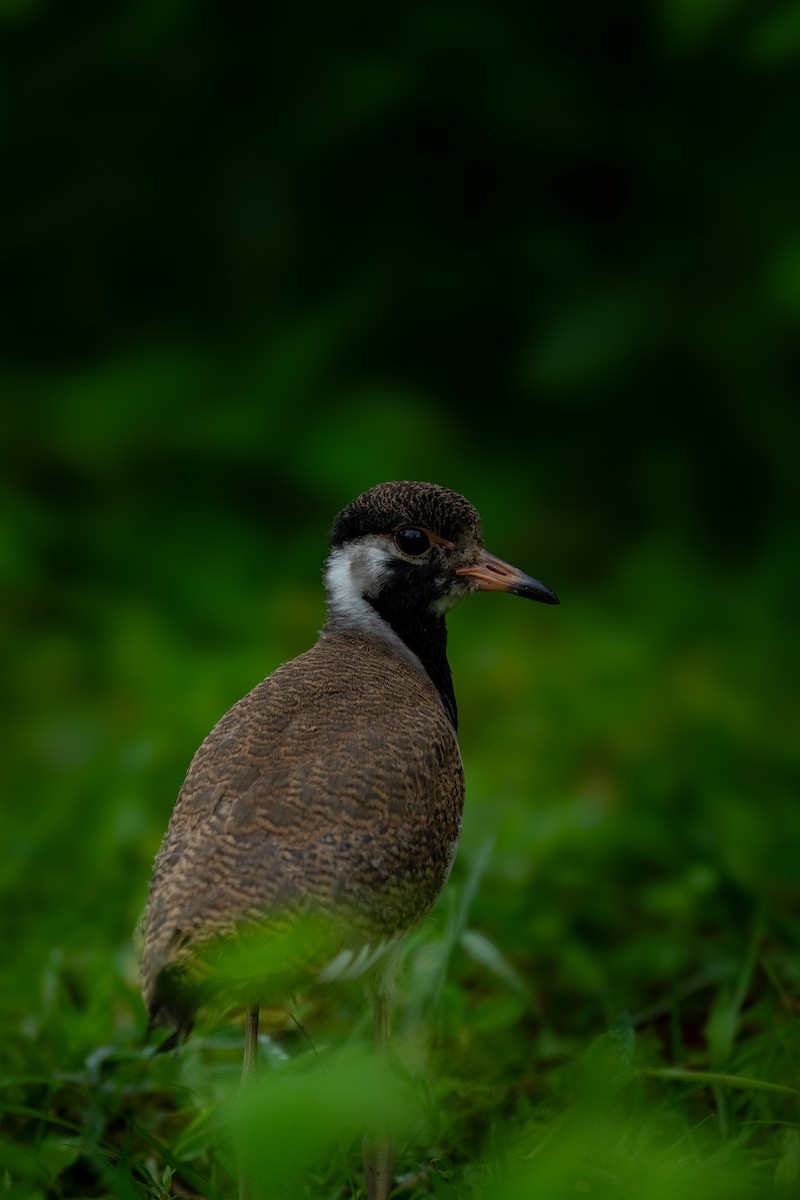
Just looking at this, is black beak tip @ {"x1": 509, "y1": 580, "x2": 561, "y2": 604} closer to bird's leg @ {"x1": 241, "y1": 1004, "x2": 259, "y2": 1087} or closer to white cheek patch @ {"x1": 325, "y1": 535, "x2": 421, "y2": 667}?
white cheek patch @ {"x1": 325, "y1": 535, "x2": 421, "y2": 667}

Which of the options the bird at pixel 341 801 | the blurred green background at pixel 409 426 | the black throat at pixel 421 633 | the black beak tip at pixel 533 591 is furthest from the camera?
the blurred green background at pixel 409 426

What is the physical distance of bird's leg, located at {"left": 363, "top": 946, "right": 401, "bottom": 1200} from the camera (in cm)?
339

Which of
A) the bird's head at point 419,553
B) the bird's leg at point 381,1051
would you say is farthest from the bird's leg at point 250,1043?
the bird's head at point 419,553

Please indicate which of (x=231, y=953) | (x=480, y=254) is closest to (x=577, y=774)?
(x=480, y=254)

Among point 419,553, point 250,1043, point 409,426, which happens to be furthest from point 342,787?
point 409,426

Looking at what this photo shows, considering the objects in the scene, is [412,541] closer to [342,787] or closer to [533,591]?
[533,591]

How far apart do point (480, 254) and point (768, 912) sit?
10.6ft

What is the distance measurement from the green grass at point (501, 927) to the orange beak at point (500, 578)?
95 centimetres

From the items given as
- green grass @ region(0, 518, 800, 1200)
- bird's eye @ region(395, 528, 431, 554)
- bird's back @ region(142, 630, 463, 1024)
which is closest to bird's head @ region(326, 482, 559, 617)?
bird's eye @ region(395, 528, 431, 554)

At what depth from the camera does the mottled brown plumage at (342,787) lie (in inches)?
118

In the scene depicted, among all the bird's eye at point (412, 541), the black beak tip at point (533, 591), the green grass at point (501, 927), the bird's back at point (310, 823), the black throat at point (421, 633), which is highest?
the bird's eye at point (412, 541)

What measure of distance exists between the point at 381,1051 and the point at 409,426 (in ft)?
11.9

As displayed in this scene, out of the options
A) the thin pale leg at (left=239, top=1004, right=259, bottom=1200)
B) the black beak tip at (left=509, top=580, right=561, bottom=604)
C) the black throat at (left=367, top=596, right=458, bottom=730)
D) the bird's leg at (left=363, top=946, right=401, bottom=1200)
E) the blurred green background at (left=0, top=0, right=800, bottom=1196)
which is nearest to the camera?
the thin pale leg at (left=239, top=1004, right=259, bottom=1200)

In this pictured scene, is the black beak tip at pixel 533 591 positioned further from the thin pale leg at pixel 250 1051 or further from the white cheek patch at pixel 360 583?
the thin pale leg at pixel 250 1051
